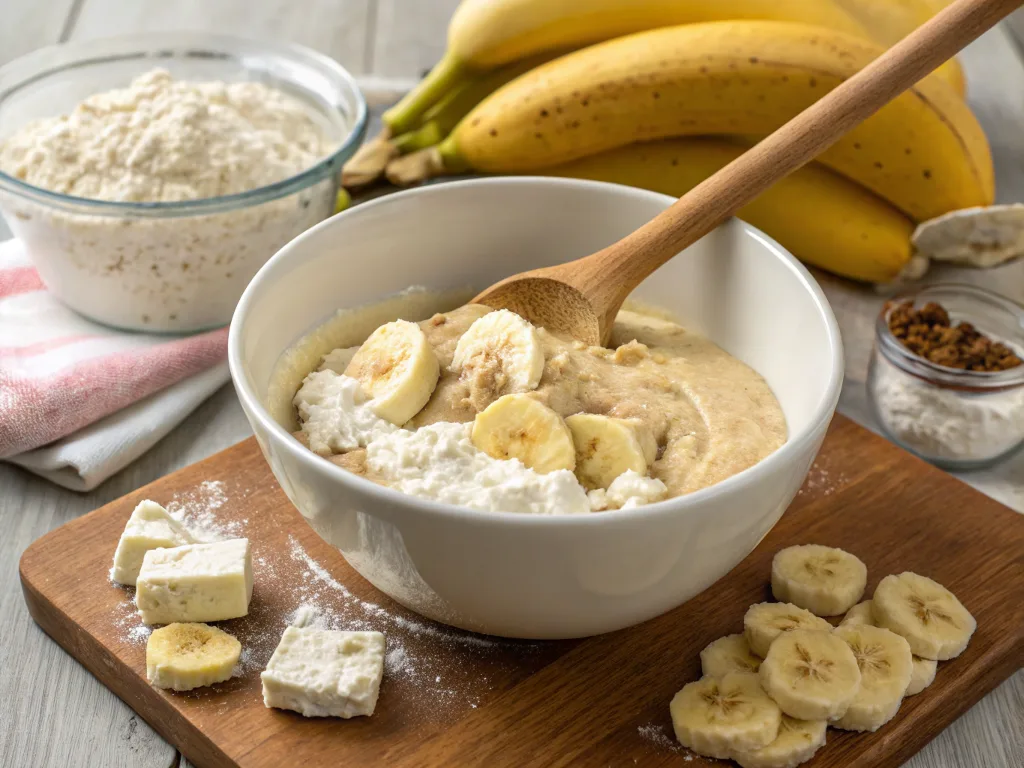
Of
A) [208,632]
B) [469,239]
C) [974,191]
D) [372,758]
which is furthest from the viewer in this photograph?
[974,191]

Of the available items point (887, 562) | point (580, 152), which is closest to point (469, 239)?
point (580, 152)

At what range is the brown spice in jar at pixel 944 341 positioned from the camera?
2.17 meters

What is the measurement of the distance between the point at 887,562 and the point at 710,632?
13.7 inches

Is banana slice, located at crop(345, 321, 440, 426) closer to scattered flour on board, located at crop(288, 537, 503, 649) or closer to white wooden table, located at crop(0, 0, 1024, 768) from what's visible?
scattered flour on board, located at crop(288, 537, 503, 649)

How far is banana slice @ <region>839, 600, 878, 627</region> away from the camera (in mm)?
1611

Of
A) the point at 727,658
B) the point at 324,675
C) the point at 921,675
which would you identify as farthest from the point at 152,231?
the point at 921,675

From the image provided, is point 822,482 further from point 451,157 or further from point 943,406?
point 451,157

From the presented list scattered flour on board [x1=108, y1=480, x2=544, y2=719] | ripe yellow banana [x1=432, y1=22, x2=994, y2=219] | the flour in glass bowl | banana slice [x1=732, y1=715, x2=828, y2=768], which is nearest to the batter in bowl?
scattered flour on board [x1=108, y1=480, x2=544, y2=719]

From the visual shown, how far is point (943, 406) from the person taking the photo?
2137 mm

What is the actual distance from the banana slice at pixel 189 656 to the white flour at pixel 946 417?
1324 millimetres

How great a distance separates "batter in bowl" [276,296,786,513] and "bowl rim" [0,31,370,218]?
540 millimetres

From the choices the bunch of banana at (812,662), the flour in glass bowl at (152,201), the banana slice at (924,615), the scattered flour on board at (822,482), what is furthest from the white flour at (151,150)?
the banana slice at (924,615)

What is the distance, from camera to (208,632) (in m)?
1.55

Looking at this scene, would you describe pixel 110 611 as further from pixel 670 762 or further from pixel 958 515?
pixel 958 515
